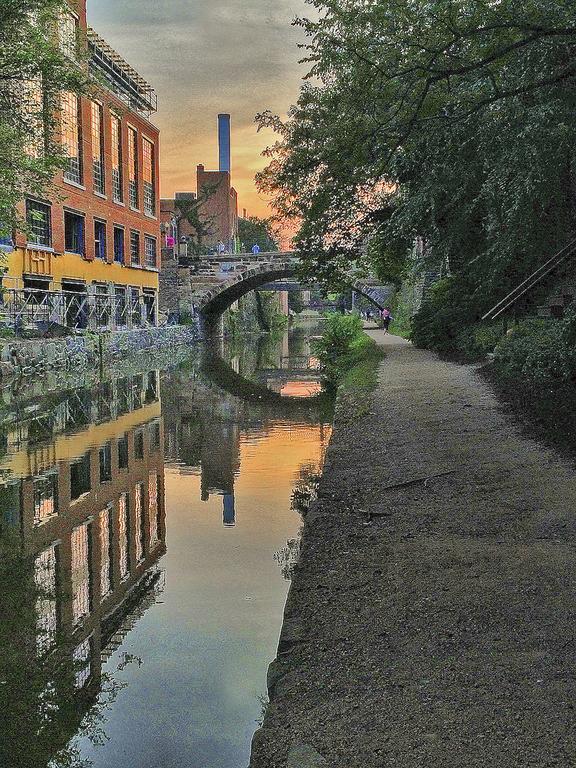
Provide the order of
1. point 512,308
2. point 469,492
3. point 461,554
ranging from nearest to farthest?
point 461,554 → point 469,492 → point 512,308

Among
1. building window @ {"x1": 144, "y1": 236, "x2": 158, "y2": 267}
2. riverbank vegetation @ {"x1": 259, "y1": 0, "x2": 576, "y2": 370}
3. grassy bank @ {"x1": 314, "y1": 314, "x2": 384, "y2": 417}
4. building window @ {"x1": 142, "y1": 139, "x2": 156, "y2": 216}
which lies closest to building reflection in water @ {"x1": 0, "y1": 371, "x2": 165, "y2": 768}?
grassy bank @ {"x1": 314, "y1": 314, "x2": 384, "y2": 417}

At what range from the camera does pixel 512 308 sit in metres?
18.3

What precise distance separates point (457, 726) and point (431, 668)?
0.50 meters

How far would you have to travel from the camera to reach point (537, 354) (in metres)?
12.2

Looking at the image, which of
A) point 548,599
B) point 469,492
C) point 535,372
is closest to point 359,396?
point 535,372

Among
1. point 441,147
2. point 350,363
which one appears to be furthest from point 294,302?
point 441,147

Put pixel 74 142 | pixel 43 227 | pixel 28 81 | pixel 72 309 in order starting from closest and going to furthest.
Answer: pixel 28 81
pixel 43 227
pixel 72 309
pixel 74 142

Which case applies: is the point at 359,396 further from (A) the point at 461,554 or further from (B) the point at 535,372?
(A) the point at 461,554

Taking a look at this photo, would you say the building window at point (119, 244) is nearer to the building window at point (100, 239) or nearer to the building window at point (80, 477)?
the building window at point (100, 239)

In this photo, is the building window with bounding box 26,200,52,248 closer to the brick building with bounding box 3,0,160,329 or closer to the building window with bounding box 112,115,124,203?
the brick building with bounding box 3,0,160,329

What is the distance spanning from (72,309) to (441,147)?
2178 cm

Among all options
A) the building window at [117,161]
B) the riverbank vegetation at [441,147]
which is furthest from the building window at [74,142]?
the riverbank vegetation at [441,147]

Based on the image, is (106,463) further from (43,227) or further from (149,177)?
(149,177)

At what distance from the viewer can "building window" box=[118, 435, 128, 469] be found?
33.2 feet
